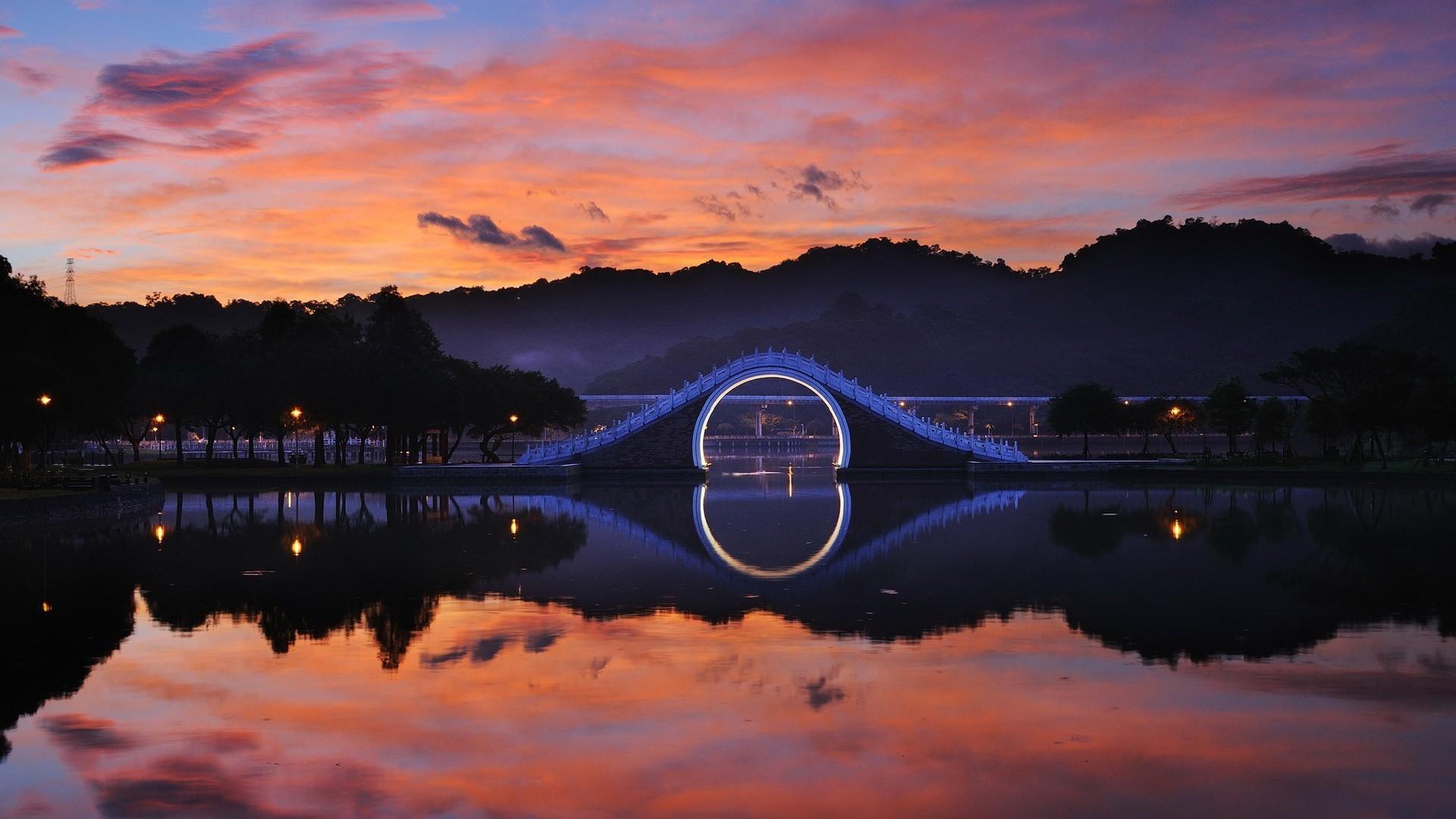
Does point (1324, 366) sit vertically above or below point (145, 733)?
above

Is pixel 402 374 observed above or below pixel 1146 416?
above

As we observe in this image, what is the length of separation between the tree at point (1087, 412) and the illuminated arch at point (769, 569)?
35.4 metres

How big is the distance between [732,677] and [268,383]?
56710 millimetres

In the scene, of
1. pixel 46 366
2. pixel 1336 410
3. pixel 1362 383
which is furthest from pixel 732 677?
pixel 1362 383

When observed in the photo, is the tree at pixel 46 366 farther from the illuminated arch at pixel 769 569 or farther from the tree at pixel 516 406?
the illuminated arch at pixel 769 569

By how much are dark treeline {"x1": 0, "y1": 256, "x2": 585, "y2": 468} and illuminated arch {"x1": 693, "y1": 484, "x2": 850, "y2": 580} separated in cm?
2324

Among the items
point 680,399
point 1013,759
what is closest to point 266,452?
point 680,399

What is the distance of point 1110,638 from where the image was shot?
60.7 feet

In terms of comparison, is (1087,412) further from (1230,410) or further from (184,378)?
(184,378)

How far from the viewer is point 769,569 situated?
2723cm

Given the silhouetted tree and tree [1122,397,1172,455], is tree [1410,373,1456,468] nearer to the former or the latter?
the silhouetted tree

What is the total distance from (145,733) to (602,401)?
16806cm

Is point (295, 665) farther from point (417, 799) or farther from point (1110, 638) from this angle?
point (1110, 638)

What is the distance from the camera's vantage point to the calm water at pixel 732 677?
11.6 meters
